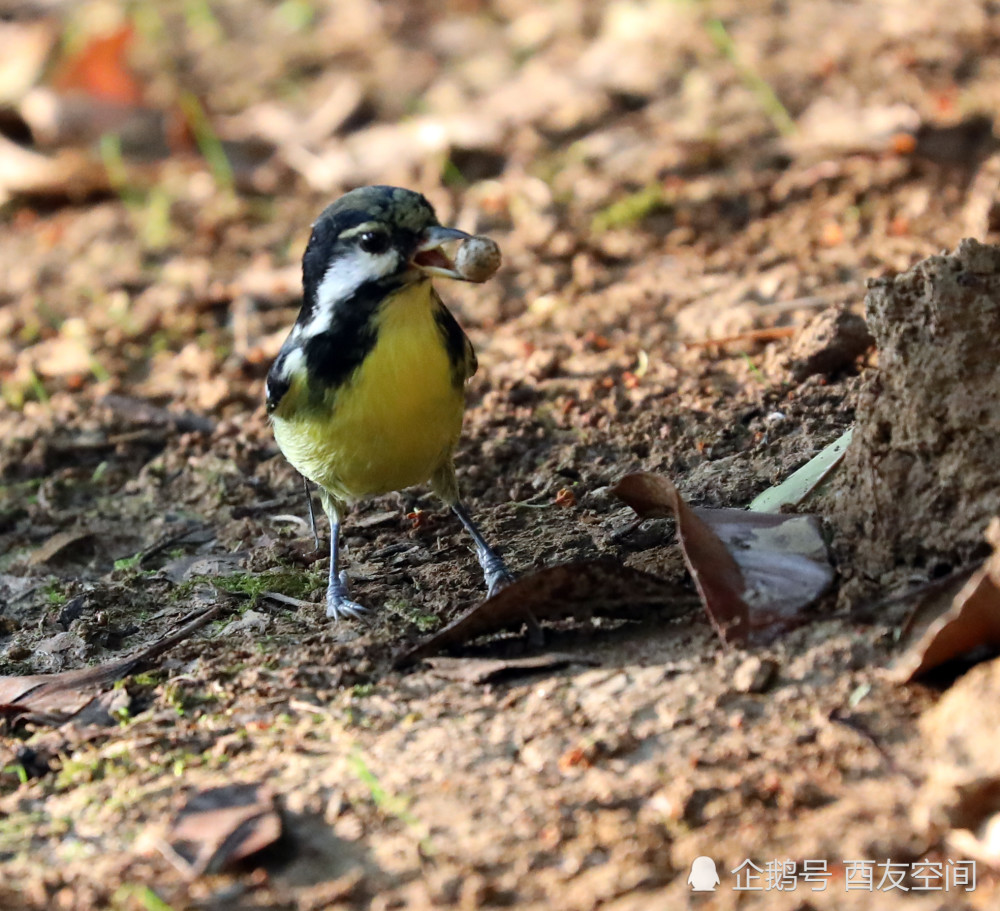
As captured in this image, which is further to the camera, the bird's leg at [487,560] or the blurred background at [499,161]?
the blurred background at [499,161]

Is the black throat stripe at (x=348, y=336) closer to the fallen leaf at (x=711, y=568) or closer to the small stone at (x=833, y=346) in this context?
the fallen leaf at (x=711, y=568)

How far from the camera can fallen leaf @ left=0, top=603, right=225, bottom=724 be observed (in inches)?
157

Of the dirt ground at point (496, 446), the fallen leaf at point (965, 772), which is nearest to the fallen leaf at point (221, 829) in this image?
the dirt ground at point (496, 446)

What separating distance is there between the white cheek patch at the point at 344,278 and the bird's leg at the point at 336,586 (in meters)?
0.74

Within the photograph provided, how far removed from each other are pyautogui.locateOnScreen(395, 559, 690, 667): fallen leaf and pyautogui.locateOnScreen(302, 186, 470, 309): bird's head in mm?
1169

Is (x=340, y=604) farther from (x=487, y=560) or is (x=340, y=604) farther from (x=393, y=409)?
(x=393, y=409)

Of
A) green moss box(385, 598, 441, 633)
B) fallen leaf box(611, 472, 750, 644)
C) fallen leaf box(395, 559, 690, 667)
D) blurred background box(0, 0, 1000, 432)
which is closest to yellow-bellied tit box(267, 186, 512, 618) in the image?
green moss box(385, 598, 441, 633)

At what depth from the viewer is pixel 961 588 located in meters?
3.41

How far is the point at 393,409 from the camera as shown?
4.50 meters

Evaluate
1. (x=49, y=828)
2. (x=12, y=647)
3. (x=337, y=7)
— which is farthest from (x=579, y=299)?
(x=337, y=7)

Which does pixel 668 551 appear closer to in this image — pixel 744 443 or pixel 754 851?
pixel 744 443

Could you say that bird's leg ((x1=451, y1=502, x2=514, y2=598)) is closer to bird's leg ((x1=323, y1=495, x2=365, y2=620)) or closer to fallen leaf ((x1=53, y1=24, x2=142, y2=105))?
bird's leg ((x1=323, y1=495, x2=365, y2=620))

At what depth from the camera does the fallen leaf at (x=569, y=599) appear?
3.81 meters

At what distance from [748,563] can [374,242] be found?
1687mm
